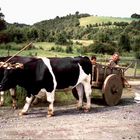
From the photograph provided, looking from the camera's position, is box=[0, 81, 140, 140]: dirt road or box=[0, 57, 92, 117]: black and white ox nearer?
box=[0, 81, 140, 140]: dirt road

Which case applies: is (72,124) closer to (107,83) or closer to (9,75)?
(9,75)

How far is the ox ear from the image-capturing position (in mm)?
11930

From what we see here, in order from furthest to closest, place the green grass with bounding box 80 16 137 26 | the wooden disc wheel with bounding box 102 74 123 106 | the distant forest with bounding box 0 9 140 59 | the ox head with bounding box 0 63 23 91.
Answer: the green grass with bounding box 80 16 137 26 < the distant forest with bounding box 0 9 140 59 < the wooden disc wheel with bounding box 102 74 123 106 < the ox head with bounding box 0 63 23 91

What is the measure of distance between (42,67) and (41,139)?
3.32m

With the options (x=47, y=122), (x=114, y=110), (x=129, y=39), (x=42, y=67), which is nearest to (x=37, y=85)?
(x=42, y=67)

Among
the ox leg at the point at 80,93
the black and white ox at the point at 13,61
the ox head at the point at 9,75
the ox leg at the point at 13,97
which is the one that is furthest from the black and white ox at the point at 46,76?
the ox leg at the point at 13,97

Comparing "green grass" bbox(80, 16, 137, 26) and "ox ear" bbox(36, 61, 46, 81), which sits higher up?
"green grass" bbox(80, 16, 137, 26)

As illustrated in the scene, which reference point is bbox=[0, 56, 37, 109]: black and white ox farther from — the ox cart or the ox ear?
the ox cart

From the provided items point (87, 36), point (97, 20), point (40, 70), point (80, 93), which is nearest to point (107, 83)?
point (80, 93)

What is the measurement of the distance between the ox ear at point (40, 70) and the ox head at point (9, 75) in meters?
0.53

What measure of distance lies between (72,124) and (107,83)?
3524 millimetres

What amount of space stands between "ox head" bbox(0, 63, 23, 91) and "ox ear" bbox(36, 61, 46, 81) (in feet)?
1.73

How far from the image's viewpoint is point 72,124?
10.9 m

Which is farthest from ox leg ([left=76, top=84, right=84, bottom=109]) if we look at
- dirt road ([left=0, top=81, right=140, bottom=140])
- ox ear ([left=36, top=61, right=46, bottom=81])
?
ox ear ([left=36, top=61, right=46, bottom=81])
